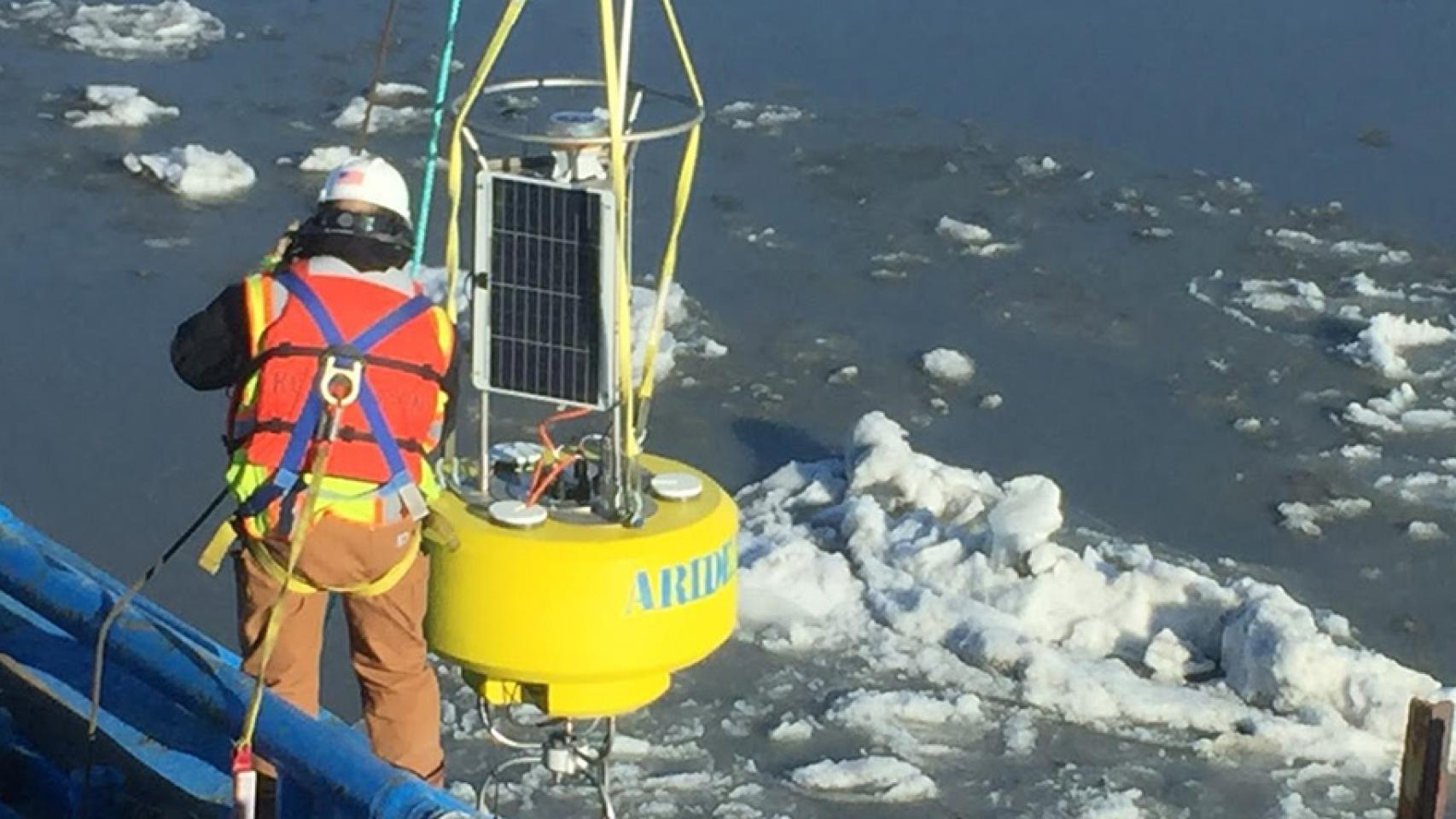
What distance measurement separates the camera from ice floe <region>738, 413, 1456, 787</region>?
5621mm

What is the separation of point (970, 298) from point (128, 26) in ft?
16.3

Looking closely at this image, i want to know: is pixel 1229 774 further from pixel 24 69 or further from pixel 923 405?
pixel 24 69

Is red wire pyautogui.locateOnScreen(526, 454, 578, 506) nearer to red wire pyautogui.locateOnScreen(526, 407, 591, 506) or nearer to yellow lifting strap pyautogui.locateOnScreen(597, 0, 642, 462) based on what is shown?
red wire pyautogui.locateOnScreen(526, 407, 591, 506)

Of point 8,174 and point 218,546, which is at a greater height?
point 218,546

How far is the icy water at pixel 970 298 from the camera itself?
560 cm

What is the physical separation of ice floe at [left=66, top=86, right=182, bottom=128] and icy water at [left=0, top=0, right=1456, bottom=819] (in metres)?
0.12

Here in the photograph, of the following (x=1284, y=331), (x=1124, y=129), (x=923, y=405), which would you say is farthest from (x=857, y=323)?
(x=1124, y=129)

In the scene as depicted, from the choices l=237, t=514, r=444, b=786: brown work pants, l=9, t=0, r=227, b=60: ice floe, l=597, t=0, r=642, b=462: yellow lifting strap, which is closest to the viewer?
l=597, t=0, r=642, b=462: yellow lifting strap

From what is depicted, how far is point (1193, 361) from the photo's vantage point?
782 centimetres

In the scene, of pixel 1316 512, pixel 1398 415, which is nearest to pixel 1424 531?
pixel 1316 512

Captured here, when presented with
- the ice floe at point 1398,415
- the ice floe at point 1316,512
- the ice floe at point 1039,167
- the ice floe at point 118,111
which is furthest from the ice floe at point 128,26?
the ice floe at point 1316,512

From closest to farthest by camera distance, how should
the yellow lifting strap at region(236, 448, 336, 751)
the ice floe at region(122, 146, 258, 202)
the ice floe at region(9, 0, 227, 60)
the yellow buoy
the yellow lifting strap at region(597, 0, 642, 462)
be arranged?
the yellow lifting strap at region(236, 448, 336, 751), the yellow lifting strap at region(597, 0, 642, 462), the yellow buoy, the ice floe at region(122, 146, 258, 202), the ice floe at region(9, 0, 227, 60)

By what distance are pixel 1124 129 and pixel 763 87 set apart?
1.54 m

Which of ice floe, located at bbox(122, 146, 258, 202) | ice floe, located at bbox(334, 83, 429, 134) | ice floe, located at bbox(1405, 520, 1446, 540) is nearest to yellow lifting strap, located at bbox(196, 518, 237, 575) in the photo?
ice floe, located at bbox(1405, 520, 1446, 540)
